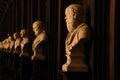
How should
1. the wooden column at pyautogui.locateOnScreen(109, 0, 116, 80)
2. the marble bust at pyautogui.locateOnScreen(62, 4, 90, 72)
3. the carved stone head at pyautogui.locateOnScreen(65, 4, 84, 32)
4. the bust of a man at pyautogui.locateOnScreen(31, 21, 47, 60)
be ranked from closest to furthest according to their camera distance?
1. the wooden column at pyautogui.locateOnScreen(109, 0, 116, 80)
2. the marble bust at pyautogui.locateOnScreen(62, 4, 90, 72)
3. the carved stone head at pyautogui.locateOnScreen(65, 4, 84, 32)
4. the bust of a man at pyautogui.locateOnScreen(31, 21, 47, 60)

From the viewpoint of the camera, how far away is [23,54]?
6109mm

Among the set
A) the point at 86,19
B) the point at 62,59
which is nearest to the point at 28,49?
the point at 62,59

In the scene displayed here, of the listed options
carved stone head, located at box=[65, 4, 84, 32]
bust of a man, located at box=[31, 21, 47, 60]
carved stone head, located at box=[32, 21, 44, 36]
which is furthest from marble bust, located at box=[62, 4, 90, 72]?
carved stone head, located at box=[32, 21, 44, 36]

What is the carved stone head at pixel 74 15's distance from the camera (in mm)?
3350

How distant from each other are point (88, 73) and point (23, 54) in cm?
292

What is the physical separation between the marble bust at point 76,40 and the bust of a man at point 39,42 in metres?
1.70

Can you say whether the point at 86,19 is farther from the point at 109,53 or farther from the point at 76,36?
the point at 109,53

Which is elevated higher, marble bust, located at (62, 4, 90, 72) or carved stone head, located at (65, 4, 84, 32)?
carved stone head, located at (65, 4, 84, 32)

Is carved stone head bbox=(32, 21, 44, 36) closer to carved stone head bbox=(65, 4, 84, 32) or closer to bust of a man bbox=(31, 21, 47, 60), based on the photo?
bust of a man bbox=(31, 21, 47, 60)

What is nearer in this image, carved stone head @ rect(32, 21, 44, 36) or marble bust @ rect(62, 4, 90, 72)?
marble bust @ rect(62, 4, 90, 72)

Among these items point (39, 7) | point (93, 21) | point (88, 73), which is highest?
point (39, 7)

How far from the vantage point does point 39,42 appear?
16.5ft

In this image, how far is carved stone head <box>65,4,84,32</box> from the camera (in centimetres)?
335

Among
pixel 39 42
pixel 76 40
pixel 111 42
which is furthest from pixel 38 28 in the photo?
pixel 111 42
